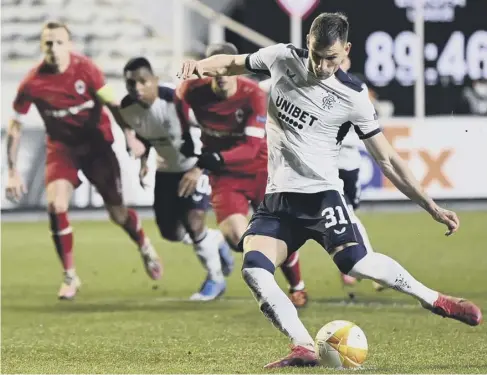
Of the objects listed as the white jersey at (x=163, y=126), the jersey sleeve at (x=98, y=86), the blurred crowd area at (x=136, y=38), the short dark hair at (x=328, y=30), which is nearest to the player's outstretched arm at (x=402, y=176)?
the short dark hair at (x=328, y=30)

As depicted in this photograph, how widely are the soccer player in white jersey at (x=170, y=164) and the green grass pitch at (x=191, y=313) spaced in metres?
0.36

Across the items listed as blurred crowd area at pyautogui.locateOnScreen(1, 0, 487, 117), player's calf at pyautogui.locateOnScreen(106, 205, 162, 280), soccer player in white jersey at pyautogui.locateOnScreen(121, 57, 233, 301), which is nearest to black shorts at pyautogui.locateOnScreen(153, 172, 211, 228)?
soccer player in white jersey at pyautogui.locateOnScreen(121, 57, 233, 301)

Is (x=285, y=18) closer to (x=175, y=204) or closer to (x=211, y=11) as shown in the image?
(x=211, y=11)

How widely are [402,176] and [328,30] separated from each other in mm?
889

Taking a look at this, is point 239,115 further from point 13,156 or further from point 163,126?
Result: point 13,156

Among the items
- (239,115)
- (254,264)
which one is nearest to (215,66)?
(254,264)

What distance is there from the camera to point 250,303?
10.4m

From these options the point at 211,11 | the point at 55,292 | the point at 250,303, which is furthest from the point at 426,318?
the point at 211,11

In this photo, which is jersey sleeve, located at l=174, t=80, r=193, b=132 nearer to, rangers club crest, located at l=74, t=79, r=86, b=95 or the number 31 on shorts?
rangers club crest, located at l=74, t=79, r=86, b=95

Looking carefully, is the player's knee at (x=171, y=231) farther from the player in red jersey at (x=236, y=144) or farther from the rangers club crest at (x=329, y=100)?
the rangers club crest at (x=329, y=100)

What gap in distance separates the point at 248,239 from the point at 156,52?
15.7 meters

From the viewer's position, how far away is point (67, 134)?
11.6 meters

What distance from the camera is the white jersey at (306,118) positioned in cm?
673

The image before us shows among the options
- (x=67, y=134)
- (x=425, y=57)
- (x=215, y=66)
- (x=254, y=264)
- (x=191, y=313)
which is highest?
(x=215, y=66)
